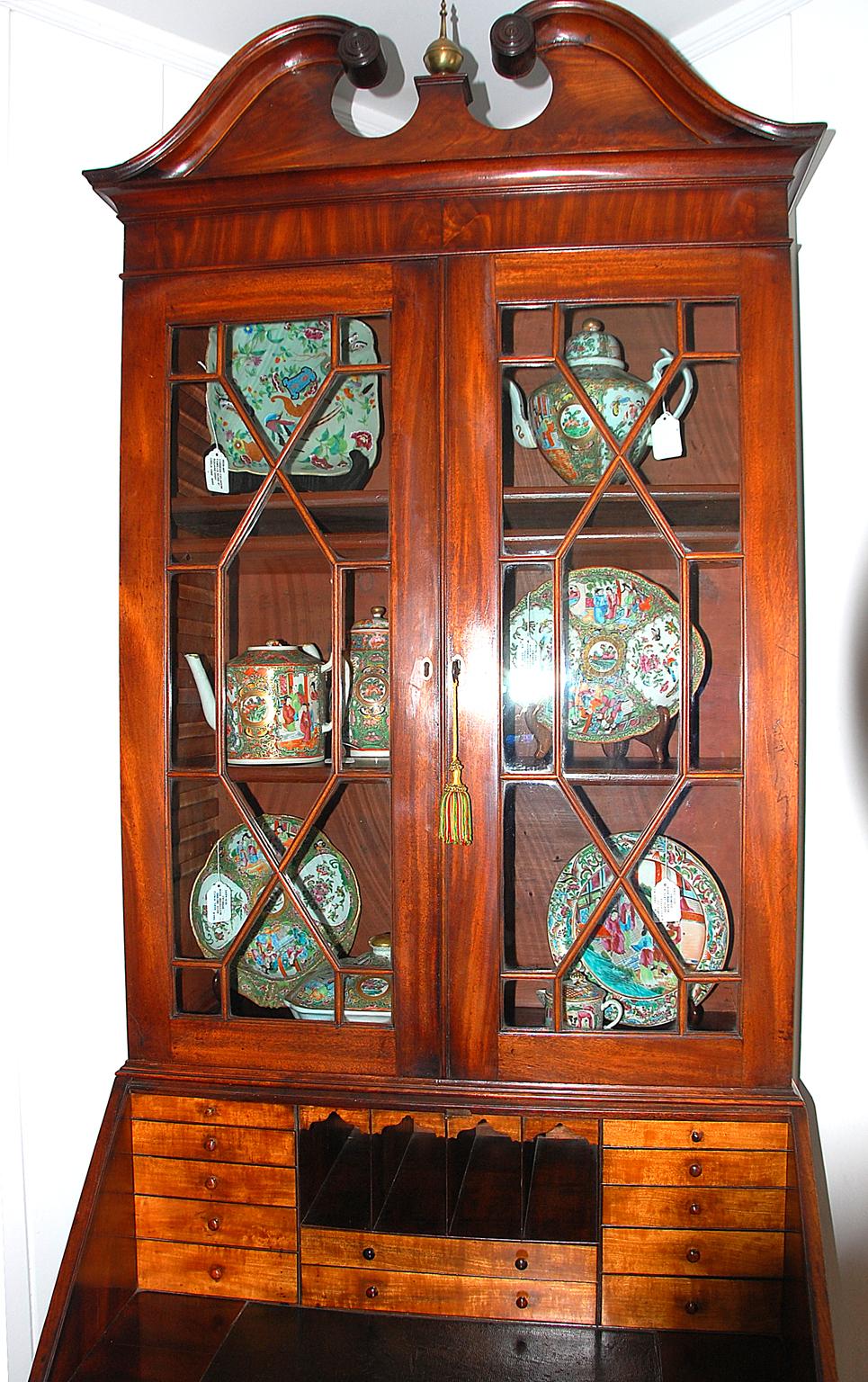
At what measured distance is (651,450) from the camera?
4.27 ft

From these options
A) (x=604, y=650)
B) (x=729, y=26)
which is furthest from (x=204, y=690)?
(x=729, y=26)

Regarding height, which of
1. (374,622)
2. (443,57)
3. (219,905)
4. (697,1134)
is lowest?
(697,1134)

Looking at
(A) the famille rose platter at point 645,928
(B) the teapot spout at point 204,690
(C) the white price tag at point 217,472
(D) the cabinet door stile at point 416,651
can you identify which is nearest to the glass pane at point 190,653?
(B) the teapot spout at point 204,690

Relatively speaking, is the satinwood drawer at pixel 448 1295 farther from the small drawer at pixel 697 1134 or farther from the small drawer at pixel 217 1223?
the small drawer at pixel 697 1134

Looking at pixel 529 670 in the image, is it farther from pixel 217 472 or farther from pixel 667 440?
pixel 217 472

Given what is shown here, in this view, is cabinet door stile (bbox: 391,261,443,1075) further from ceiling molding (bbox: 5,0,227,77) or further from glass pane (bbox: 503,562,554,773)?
ceiling molding (bbox: 5,0,227,77)

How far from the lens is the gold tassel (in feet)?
4.21

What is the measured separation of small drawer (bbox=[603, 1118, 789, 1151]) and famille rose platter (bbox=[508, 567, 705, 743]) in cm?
50

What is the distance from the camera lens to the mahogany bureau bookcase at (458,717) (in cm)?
127

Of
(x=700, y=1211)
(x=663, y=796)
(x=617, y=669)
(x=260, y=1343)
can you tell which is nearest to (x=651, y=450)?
(x=617, y=669)

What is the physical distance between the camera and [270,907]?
4.54 ft

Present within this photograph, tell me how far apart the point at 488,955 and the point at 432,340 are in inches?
31.7

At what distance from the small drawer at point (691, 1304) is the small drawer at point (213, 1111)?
47 centimetres

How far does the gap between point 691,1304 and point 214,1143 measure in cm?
66
